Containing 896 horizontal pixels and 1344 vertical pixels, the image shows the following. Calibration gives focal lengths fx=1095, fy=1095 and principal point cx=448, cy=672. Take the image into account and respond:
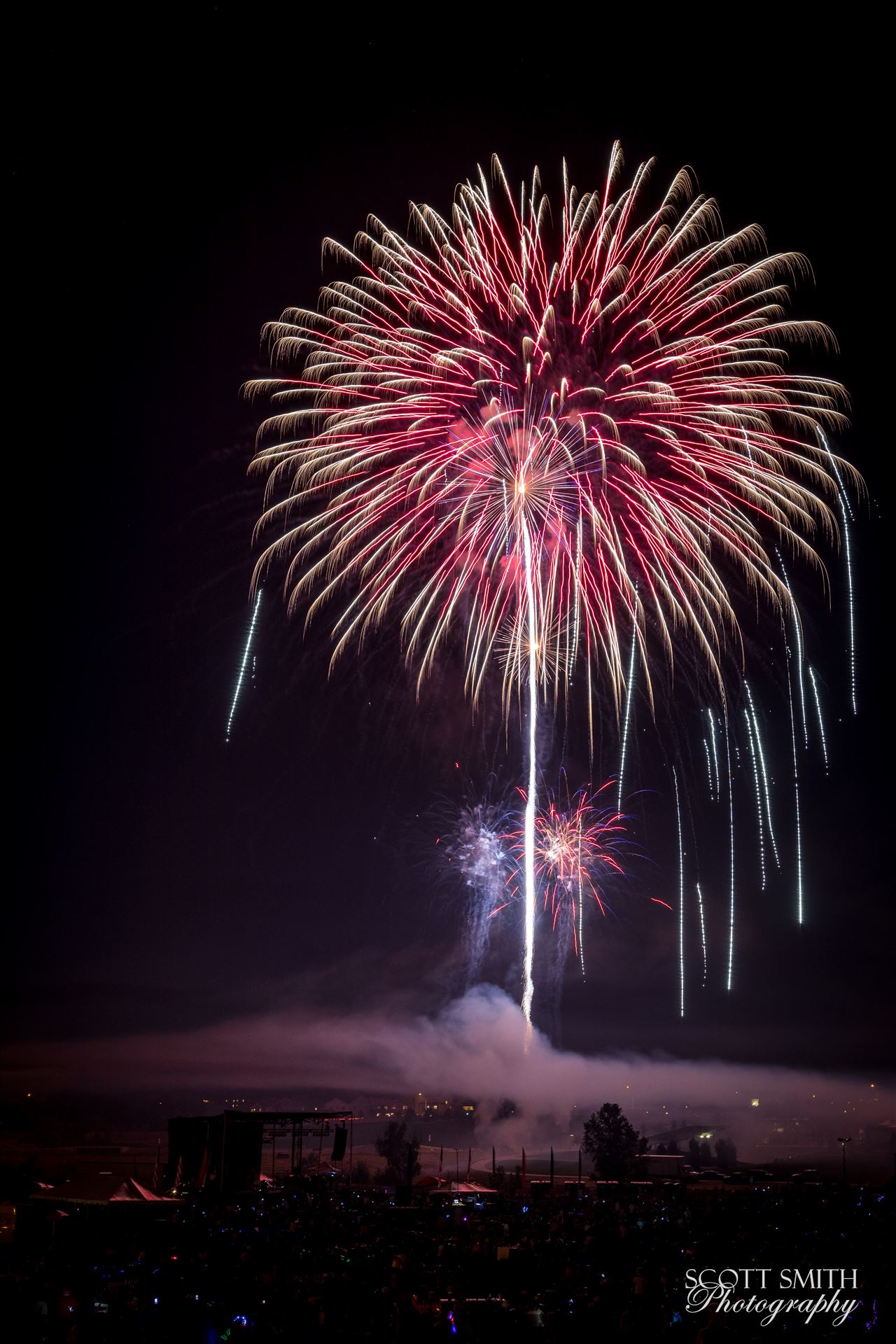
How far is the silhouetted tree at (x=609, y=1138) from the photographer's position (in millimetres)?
88387

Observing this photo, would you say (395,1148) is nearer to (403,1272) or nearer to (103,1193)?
(103,1193)

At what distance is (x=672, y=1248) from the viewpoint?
67.6 feet

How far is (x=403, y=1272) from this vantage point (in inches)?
645

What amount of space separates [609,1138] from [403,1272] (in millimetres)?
80095

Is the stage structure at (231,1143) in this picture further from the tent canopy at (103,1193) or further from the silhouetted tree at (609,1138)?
the silhouetted tree at (609,1138)

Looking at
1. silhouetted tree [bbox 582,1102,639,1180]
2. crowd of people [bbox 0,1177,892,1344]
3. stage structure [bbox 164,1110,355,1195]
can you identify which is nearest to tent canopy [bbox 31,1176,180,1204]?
crowd of people [bbox 0,1177,892,1344]

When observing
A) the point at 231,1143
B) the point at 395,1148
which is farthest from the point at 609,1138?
the point at 231,1143

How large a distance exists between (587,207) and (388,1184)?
79.7 meters

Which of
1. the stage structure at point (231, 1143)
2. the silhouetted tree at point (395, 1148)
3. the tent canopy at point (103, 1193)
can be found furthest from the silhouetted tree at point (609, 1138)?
the tent canopy at point (103, 1193)

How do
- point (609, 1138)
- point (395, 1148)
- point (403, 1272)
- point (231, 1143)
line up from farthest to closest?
point (395, 1148) → point (609, 1138) → point (231, 1143) → point (403, 1272)

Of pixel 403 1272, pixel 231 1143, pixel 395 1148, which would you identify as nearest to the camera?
pixel 403 1272

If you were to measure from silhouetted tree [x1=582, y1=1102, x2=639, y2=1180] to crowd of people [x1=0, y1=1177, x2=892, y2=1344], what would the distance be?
5920cm

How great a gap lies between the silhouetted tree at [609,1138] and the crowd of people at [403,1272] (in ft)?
194

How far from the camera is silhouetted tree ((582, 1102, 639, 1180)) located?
290 ft
